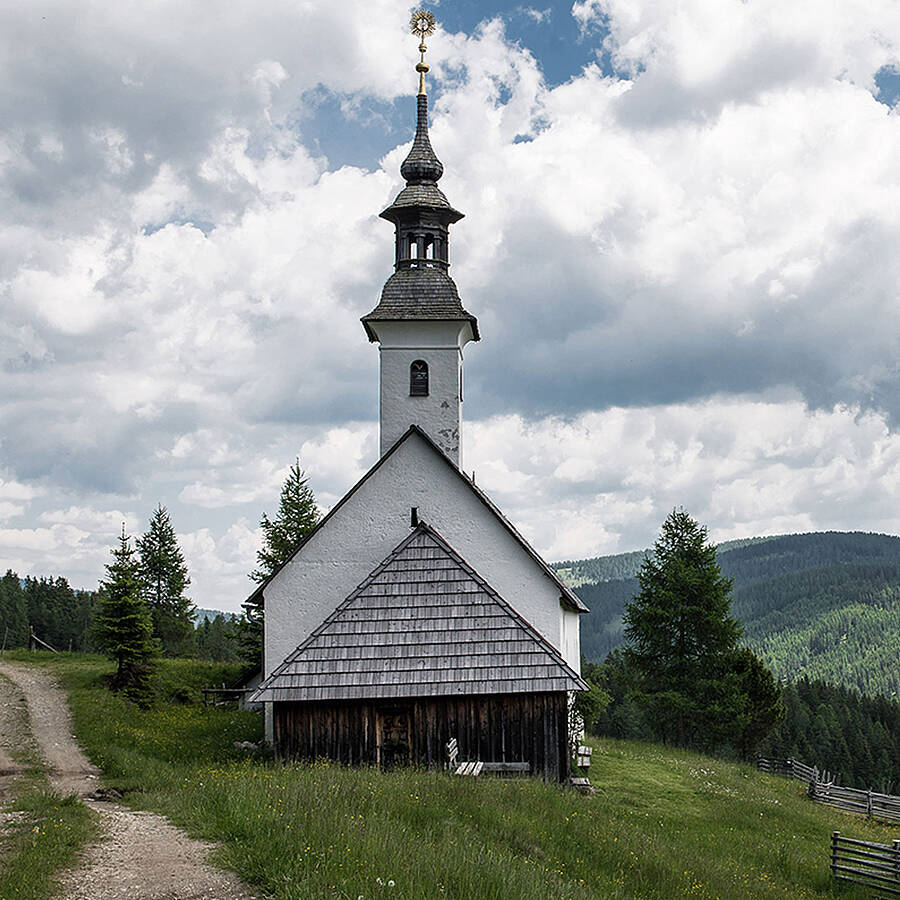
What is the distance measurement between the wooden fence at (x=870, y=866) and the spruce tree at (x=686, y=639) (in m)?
21.5

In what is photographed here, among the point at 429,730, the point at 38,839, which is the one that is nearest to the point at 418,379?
the point at 429,730

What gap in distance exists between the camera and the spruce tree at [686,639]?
1547 inches

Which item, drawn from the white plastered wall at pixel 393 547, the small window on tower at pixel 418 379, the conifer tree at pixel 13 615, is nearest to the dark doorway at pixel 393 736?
the white plastered wall at pixel 393 547

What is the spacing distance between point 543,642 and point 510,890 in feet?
31.5

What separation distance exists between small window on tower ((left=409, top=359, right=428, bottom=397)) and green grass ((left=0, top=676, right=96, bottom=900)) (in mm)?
13221

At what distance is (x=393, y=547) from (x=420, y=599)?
3522 mm

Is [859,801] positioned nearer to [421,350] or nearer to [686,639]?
[686,639]

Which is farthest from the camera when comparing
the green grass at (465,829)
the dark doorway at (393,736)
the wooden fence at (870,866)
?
the dark doorway at (393,736)

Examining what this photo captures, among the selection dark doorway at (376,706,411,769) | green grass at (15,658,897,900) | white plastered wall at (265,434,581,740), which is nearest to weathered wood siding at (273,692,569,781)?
dark doorway at (376,706,411,769)

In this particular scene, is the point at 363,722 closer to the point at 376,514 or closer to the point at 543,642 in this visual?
the point at 543,642

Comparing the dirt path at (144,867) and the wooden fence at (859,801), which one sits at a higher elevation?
the dirt path at (144,867)

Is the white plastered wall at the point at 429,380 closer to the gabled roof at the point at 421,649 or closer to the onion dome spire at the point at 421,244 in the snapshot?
the onion dome spire at the point at 421,244

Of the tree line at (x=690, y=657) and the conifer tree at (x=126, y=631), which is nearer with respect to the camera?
the conifer tree at (x=126, y=631)

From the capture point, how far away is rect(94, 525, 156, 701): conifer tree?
1058 inches
